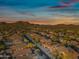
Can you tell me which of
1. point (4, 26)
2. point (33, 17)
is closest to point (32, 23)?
point (33, 17)

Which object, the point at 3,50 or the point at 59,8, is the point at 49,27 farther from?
→ the point at 3,50

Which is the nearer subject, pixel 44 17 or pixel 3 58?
pixel 3 58

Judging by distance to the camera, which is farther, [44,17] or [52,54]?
[44,17]

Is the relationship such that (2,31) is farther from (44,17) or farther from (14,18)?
(44,17)

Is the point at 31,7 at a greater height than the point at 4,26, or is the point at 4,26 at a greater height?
the point at 31,7

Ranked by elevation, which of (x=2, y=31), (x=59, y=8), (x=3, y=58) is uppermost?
(x=59, y=8)

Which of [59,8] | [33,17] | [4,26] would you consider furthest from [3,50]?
[59,8]

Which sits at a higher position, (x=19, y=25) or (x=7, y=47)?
(x=19, y=25)
